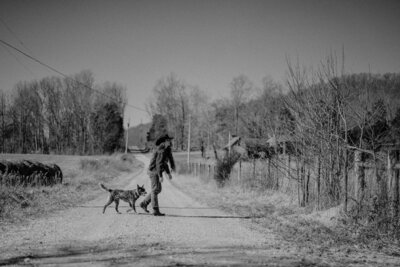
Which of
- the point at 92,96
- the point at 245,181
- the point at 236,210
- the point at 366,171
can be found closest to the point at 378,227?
the point at 366,171

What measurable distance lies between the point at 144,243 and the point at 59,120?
64.5 m

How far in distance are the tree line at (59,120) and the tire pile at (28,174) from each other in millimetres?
46263

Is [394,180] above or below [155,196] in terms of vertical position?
above

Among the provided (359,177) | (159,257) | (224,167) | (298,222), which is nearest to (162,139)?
(298,222)

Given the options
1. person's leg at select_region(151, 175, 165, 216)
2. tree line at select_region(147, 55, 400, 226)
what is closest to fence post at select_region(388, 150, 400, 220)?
tree line at select_region(147, 55, 400, 226)

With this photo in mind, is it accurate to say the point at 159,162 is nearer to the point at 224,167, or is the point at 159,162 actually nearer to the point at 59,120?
the point at 224,167

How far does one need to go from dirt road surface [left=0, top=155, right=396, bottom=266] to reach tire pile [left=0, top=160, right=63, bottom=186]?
530 centimetres

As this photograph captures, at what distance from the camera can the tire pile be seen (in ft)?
39.4

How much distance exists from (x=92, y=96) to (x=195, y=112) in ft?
80.4

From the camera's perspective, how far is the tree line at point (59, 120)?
61.1m

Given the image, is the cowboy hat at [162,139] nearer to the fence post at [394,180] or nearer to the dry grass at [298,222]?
the dry grass at [298,222]

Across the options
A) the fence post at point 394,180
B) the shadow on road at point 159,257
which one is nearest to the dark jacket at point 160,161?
the shadow on road at point 159,257

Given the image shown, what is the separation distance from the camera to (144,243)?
5328 millimetres

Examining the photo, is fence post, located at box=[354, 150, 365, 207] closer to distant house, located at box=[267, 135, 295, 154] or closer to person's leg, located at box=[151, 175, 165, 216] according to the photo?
distant house, located at box=[267, 135, 295, 154]
